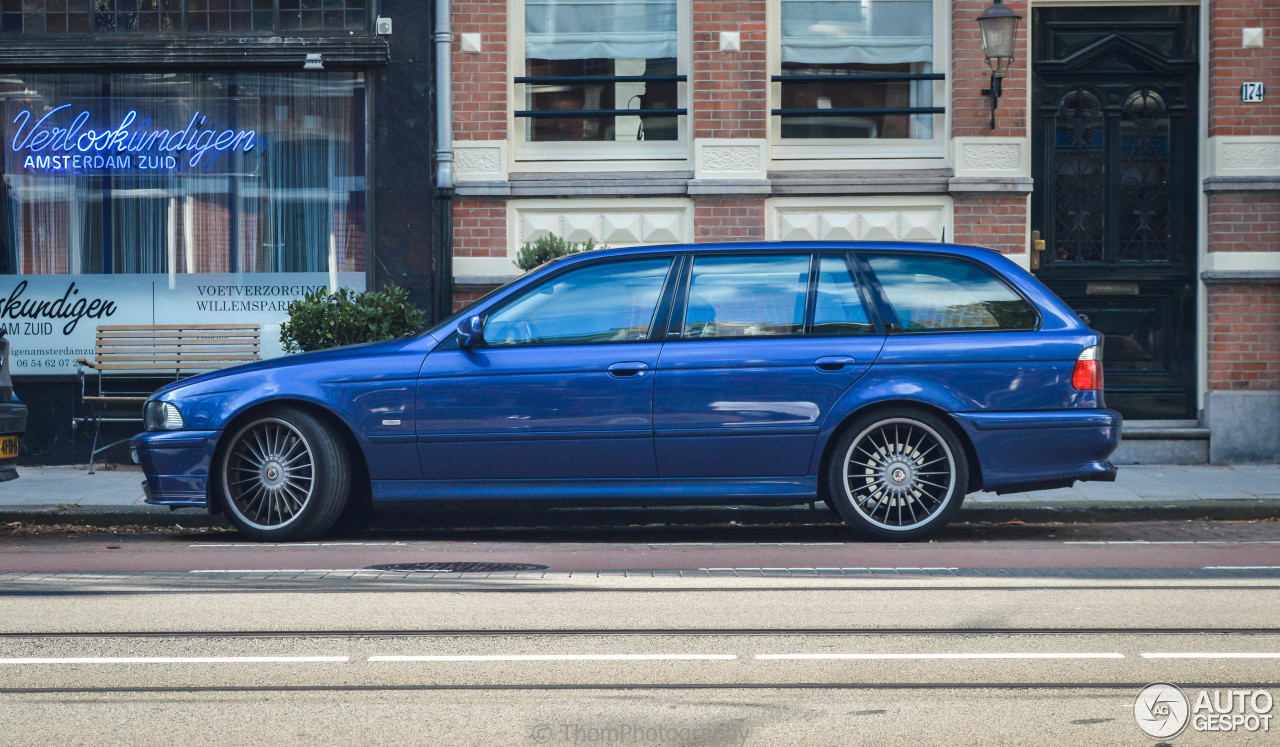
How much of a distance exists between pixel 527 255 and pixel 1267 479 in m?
5.90

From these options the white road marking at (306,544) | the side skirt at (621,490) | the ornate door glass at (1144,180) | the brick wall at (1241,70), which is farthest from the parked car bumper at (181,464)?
the brick wall at (1241,70)

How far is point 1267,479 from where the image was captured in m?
10.3

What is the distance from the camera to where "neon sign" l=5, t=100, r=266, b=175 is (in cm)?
1193

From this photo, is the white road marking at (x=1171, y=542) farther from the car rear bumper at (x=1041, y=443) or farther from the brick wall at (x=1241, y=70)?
the brick wall at (x=1241, y=70)

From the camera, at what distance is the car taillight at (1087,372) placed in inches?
293

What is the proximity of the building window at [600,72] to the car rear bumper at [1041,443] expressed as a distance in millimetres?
5632

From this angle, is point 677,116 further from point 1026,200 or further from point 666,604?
point 666,604

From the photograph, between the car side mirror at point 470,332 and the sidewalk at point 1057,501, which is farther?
the sidewalk at point 1057,501

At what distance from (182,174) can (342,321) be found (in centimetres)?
286

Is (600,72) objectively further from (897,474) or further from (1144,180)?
(897,474)

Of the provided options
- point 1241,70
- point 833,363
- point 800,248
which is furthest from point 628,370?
point 1241,70

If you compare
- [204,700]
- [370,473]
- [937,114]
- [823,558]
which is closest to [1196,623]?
[823,558]

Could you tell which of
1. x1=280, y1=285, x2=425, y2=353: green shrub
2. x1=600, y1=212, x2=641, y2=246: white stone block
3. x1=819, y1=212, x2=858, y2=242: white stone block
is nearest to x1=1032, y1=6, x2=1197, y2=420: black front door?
x1=819, y1=212, x2=858, y2=242: white stone block

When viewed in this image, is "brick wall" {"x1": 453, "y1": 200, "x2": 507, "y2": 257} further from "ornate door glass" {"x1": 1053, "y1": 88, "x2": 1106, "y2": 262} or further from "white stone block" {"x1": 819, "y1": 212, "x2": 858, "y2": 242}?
"ornate door glass" {"x1": 1053, "y1": 88, "x2": 1106, "y2": 262}
